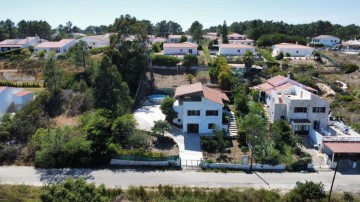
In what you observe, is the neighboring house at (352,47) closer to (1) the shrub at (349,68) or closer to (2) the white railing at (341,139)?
(1) the shrub at (349,68)

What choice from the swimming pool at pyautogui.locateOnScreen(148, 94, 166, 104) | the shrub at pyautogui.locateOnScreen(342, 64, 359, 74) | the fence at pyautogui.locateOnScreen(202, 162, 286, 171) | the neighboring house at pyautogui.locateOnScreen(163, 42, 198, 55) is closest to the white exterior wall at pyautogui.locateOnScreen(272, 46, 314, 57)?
the shrub at pyautogui.locateOnScreen(342, 64, 359, 74)

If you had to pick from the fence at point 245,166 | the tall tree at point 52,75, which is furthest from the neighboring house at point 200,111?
the tall tree at point 52,75

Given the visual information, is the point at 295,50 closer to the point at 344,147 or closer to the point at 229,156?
the point at 344,147

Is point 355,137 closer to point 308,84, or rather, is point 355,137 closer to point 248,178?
point 248,178

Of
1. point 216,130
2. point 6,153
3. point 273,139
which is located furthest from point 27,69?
point 273,139

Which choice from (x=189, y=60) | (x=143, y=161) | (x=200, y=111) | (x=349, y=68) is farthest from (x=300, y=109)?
(x=349, y=68)
